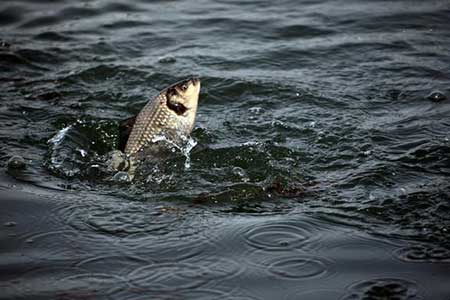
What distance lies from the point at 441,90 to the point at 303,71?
155 cm

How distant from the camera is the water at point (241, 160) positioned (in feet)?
14.3

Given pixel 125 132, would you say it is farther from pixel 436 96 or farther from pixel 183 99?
pixel 436 96

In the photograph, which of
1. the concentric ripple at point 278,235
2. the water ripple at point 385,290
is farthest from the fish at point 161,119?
the water ripple at point 385,290

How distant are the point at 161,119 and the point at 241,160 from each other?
76 centimetres

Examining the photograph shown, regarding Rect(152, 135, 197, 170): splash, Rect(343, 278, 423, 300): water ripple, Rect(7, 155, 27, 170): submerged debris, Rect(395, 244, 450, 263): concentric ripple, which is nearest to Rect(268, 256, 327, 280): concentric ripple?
Rect(343, 278, 423, 300): water ripple

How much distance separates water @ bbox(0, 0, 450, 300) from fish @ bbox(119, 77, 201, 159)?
24cm

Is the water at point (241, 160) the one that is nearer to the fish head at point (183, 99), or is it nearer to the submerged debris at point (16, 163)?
the submerged debris at point (16, 163)

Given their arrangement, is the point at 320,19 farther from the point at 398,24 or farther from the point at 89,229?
the point at 89,229

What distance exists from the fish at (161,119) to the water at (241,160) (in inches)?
9.5

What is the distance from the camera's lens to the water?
171 inches

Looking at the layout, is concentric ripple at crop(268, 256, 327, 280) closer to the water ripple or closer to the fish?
the water ripple

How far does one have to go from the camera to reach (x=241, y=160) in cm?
600

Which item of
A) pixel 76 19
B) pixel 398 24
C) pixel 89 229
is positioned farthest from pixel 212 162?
pixel 76 19

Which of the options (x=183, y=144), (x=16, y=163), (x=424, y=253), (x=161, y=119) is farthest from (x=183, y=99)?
(x=424, y=253)
